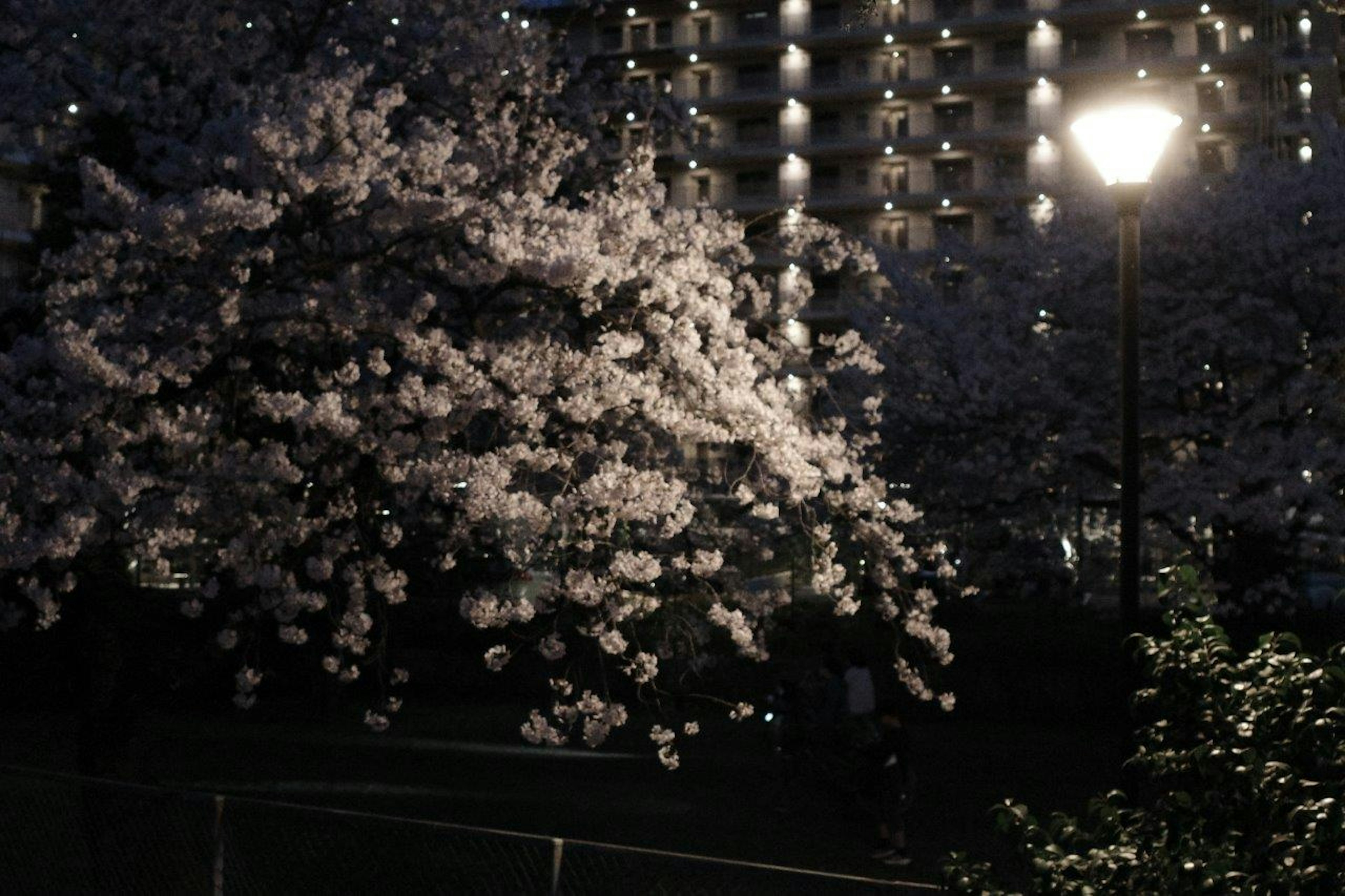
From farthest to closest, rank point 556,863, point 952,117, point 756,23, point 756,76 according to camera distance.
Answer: point 756,76 < point 756,23 < point 952,117 < point 556,863

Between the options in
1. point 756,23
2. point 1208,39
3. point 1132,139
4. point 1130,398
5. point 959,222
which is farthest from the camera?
point 756,23

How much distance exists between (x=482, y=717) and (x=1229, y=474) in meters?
13.0

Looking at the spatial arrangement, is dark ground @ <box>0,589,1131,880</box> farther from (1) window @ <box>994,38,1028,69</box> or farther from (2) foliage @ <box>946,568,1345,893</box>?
(1) window @ <box>994,38,1028,69</box>

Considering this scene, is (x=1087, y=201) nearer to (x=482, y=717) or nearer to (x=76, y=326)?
(x=482, y=717)

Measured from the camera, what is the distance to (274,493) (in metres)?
11.0

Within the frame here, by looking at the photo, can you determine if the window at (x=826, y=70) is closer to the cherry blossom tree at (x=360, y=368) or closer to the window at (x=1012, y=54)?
the window at (x=1012, y=54)

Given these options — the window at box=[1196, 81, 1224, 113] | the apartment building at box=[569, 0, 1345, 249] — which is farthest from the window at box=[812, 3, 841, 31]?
the window at box=[1196, 81, 1224, 113]

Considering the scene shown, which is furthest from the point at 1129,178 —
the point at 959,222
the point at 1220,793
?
the point at 959,222

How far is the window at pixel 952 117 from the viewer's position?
8319 cm

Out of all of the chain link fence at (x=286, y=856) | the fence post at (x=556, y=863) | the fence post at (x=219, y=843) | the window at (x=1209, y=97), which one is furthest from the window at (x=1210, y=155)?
the fence post at (x=556, y=863)

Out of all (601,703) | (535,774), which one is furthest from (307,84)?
(535,774)

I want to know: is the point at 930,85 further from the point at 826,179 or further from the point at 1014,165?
the point at 826,179

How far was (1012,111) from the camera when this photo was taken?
270ft

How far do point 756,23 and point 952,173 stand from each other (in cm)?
1361
